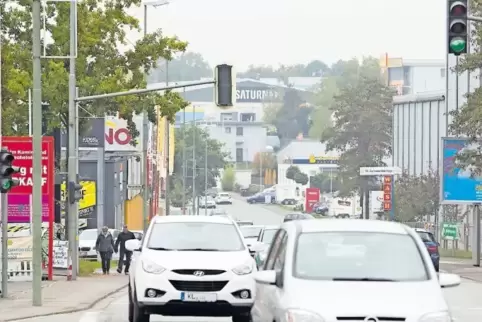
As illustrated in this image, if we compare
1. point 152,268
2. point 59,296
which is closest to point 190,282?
point 152,268

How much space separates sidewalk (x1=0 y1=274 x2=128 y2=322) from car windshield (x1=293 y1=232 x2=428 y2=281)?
9.68 m

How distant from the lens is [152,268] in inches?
736

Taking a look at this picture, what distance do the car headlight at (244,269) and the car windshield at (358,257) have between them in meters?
5.61

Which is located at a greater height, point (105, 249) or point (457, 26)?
point (457, 26)

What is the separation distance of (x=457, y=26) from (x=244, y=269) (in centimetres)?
663

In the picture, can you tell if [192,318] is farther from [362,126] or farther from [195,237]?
[362,126]

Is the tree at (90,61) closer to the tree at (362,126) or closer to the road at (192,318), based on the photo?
the road at (192,318)

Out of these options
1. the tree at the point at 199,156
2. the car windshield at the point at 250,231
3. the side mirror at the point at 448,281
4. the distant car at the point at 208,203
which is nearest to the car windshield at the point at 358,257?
the side mirror at the point at 448,281

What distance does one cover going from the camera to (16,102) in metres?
47.5

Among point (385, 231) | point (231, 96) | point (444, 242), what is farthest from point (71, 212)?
point (444, 242)

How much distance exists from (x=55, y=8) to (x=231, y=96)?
16201 millimetres

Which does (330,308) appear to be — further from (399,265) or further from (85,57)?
(85,57)

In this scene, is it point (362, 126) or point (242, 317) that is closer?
point (242, 317)

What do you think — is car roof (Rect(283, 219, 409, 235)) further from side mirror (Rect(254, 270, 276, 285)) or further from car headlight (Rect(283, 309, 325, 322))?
car headlight (Rect(283, 309, 325, 322))
